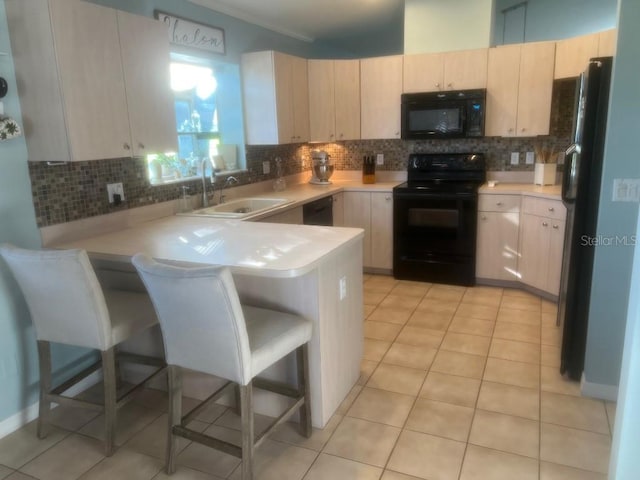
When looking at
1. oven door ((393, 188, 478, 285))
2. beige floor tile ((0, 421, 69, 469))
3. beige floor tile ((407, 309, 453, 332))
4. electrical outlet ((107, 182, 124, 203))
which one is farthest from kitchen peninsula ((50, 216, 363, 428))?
oven door ((393, 188, 478, 285))

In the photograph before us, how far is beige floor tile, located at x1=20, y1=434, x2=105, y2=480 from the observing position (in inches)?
81.0

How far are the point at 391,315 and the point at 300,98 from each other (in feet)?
7.37

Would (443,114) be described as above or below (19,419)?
above

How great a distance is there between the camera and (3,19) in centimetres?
218

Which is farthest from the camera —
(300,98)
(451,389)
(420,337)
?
(300,98)

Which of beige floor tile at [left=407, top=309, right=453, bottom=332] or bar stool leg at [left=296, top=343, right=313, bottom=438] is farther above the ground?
bar stool leg at [left=296, top=343, right=313, bottom=438]

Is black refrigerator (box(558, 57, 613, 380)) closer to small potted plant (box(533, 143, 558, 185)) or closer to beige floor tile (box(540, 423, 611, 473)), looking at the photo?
beige floor tile (box(540, 423, 611, 473))

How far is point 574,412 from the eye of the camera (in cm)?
237

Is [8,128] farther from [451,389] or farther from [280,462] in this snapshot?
[451,389]

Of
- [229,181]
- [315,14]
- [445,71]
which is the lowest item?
[229,181]

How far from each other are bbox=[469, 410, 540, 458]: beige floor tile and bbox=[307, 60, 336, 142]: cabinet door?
3.15 metres

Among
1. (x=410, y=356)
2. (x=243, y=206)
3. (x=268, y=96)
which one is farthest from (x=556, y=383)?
(x=268, y=96)

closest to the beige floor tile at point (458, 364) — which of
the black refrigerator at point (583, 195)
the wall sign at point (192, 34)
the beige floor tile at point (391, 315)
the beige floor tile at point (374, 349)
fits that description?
the beige floor tile at point (374, 349)

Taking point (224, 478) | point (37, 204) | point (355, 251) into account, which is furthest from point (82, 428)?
point (355, 251)
